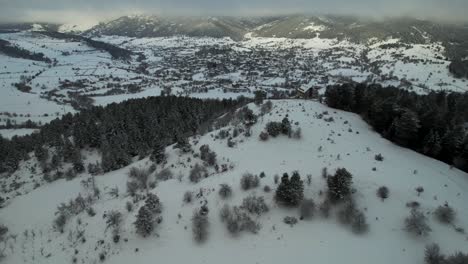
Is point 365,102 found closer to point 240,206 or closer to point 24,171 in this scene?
point 240,206

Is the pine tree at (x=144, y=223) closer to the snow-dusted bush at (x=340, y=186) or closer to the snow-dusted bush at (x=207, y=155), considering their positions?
the snow-dusted bush at (x=207, y=155)

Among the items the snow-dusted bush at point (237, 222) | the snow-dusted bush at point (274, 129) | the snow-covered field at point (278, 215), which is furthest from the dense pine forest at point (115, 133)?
the snow-dusted bush at point (237, 222)

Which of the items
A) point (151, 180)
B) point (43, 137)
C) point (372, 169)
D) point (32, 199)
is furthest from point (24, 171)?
point (372, 169)

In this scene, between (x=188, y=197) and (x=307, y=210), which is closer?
(x=307, y=210)

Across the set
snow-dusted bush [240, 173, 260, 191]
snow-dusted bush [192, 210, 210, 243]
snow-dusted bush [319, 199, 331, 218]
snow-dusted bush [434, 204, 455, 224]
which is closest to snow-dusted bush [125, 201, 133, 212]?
snow-dusted bush [192, 210, 210, 243]

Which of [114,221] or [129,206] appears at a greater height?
[129,206]

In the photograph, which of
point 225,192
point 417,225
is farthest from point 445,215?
point 225,192

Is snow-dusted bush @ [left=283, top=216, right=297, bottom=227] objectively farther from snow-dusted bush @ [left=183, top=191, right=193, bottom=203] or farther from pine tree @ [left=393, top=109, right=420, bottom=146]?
pine tree @ [left=393, top=109, right=420, bottom=146]

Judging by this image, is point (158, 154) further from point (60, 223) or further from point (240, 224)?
point (240, 224)
